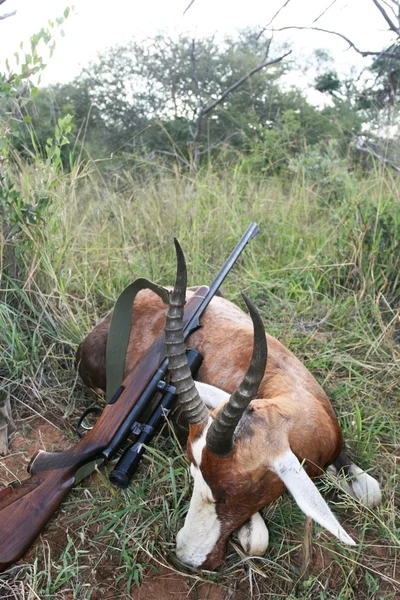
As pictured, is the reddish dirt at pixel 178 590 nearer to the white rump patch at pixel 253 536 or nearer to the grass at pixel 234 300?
the grass at pixel 234 300

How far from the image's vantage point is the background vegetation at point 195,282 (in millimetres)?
2473

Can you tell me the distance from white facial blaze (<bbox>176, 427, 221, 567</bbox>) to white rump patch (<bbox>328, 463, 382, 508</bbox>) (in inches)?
29.3

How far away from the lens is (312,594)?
2365mm

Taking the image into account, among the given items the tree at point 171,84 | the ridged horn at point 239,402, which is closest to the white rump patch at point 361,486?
the ridged horn at point 239,402

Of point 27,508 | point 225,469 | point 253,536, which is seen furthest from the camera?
point 27,508

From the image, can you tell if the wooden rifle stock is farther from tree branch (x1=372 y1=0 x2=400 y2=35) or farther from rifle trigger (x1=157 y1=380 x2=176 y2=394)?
tree branch (x1=372 y1=0 x2=400 y2=35)

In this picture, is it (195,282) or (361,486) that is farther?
(195,282)

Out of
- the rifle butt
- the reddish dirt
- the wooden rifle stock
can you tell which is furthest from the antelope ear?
the rifle butt

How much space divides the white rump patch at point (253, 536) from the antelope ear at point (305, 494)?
1.08 ft

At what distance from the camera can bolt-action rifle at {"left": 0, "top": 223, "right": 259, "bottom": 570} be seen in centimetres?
252

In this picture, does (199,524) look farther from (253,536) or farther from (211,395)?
(211,395)

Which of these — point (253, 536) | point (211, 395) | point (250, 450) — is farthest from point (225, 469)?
point (211, 395)

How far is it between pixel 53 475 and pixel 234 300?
2.19 metres

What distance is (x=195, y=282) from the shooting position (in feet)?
15.3
